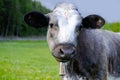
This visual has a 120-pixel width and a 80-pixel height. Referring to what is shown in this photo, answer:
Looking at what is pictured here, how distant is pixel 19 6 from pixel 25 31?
1880cm

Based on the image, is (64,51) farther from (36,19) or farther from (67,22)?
(36,19)

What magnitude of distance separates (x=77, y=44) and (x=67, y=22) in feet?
3.00

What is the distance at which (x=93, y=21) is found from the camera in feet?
32.9

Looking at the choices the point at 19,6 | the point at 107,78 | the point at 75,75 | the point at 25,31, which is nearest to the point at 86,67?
the point at 75,75

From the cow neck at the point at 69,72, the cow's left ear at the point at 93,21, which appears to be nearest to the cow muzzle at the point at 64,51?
the cow neck at the point at 69,72

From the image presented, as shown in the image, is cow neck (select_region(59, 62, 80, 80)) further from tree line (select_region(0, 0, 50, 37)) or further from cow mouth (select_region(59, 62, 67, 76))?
tree line (select_region(0, 0, 50, 37))

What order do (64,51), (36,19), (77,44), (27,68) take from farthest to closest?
(27,68) < (36,19) < (77,44) < (64,51)

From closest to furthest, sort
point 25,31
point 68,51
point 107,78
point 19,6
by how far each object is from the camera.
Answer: point 68,51, point 107,78, point 25,31, point 19,6

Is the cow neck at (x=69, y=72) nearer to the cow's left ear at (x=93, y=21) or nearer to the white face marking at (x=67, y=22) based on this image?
the cow's left ear at (x=93, y=21)

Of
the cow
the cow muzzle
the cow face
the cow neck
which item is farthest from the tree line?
the cow muzzle

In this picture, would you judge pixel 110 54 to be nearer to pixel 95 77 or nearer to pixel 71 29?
pixel 95 77

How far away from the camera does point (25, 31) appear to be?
348ft

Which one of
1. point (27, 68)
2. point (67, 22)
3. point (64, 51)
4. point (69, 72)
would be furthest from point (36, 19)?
point (27, 68)

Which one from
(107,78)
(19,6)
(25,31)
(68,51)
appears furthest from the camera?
(19,6)
